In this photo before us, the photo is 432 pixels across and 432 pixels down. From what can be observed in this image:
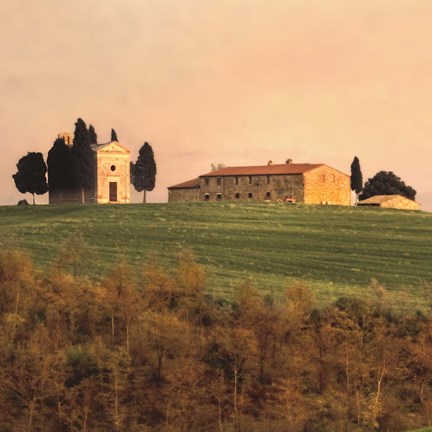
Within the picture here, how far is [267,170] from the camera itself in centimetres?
11306

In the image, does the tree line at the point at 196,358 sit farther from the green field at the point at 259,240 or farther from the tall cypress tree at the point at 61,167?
the tall cypress tree at the point at 61,167

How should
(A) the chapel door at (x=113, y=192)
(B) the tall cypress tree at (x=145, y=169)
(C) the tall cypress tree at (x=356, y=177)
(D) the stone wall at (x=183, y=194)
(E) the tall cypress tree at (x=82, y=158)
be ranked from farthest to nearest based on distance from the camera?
(C) the tall cypress tree at (x=356, y=177)
(D) the stone wall at (x=183, y=194)
(B) the tall cypress tree at (x=145, y=169)
(A) the chapel door at (x=113, y=192)
(E) the tall cypress tree at (x=82, y=158)

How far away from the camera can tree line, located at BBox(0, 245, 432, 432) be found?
4194cm

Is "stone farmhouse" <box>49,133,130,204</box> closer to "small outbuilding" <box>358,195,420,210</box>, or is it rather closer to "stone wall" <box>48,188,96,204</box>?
"stone wall" <box>48,188,96,204</box>

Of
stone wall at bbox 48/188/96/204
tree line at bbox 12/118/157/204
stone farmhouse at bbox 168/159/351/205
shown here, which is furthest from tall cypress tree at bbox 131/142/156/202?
stone wall at bbox 48/188/96/204

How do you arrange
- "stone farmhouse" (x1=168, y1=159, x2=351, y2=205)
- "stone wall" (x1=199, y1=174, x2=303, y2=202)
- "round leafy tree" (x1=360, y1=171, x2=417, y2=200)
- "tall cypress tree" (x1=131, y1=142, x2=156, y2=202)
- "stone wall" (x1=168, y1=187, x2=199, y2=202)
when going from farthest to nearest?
"round leafy tree" (x1=360, y1=171, x2=417, y2=200)
"stone wall" (x1=168, y1=187, x2=199, y2=202)
"tall cypress tree" (x1=131, y1=142, x2=156, y2=202)
"stone wall" (x1=199, y1=174, x2=303, y2=202)
"stone farmhouse" (x1=168, y1=159, x2=351, y2=205)

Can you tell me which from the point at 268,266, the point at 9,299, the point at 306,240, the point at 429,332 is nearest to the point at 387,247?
the point at 306,240

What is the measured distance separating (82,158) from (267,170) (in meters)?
25.9

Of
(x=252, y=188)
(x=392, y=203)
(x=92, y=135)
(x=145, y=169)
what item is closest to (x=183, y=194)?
(x=145, y=169)

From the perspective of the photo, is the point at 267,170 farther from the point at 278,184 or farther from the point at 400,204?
the point at 400,204

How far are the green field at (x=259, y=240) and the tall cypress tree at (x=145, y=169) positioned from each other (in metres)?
19.2

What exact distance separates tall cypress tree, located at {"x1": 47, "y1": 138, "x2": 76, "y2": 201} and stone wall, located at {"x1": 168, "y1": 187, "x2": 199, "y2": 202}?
19020mm

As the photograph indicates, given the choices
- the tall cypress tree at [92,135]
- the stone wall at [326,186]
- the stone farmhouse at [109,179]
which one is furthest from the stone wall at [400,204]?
the tall cypress tree at [92,135]

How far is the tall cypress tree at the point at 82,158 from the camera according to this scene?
105 meters
